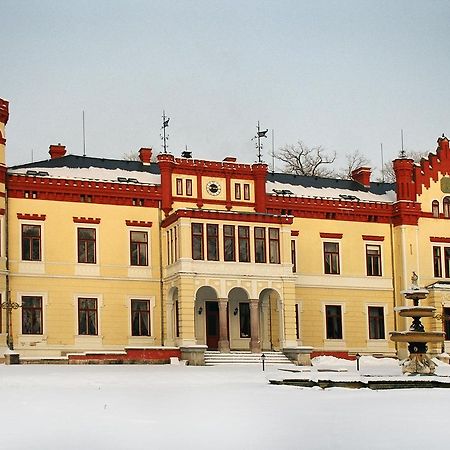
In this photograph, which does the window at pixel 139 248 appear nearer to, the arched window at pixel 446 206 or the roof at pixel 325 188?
the roof at pixel 325 188

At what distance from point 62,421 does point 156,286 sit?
24314 millimetres

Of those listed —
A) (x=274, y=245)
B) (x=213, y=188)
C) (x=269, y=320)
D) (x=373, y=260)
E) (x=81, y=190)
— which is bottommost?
(x=269, y=320)

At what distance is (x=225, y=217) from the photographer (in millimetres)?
38625

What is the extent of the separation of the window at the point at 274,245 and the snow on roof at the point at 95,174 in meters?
5.44

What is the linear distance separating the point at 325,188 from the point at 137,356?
1500cm

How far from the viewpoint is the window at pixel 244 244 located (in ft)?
128

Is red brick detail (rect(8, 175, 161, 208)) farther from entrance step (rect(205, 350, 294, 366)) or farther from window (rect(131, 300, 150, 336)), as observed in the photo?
entrance step (rect(205, 350, 294, 366))

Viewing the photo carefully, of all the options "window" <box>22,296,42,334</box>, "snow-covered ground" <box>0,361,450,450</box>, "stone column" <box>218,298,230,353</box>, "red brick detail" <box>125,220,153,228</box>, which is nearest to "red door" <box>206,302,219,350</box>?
"stone column" <box>218,298,230,353</box>

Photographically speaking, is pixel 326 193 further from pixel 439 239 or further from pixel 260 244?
pixel 260 244

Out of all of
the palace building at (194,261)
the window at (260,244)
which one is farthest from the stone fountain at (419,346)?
the window at (260,244)

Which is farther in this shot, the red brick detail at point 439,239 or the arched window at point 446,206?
the arched window at point 446,206

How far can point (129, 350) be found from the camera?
1391 inches

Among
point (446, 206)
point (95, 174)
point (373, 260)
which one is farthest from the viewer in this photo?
point (446, 206)

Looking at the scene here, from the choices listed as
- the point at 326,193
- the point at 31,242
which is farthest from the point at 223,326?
the point at 326,193
